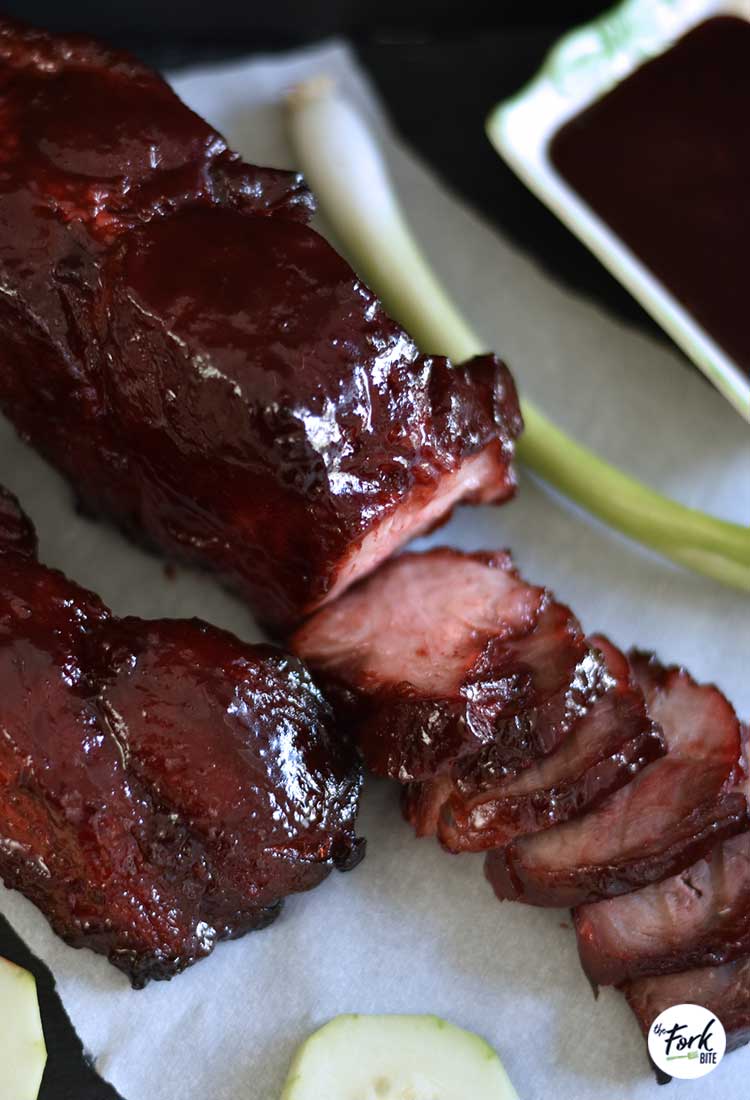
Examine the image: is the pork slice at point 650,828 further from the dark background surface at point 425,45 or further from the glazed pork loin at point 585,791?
the dark background surface at point 425,45

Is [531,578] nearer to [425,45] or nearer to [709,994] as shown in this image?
[709,994]

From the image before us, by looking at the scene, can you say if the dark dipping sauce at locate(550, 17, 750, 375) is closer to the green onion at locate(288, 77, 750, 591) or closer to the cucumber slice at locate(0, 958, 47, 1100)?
the green onion at locate(288, 77, 750, 591)

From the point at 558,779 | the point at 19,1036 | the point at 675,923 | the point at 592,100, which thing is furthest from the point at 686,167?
the point at 19,1036

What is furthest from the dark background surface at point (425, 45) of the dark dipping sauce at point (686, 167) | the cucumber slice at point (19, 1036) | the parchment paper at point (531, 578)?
the cucumber slice at point (19, 1036)

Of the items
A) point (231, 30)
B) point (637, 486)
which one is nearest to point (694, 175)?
point (637, 486)

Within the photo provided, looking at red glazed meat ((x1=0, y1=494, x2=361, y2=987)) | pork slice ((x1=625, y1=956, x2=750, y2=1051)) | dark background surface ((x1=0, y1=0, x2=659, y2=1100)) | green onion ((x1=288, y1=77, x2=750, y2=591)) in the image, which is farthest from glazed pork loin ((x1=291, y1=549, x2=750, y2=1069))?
dark background surface ((x1=0, y1=0, x2=659, y2=1100))

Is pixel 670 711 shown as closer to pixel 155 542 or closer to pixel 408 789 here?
pixel 408 789
